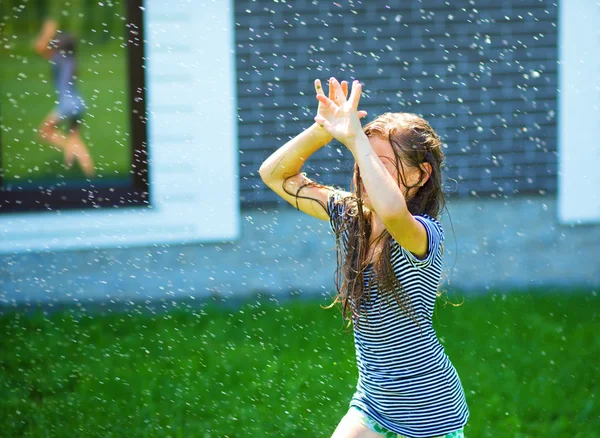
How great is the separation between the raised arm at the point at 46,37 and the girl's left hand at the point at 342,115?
6.04 m

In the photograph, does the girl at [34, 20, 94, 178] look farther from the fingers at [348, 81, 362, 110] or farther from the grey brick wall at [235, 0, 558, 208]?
the fingers at [348, 81, 362, 110]

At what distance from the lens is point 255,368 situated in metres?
4.93

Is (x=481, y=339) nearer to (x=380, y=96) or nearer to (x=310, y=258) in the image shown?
(x=310, y=258)

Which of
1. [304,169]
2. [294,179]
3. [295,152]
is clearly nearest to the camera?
[295,152]

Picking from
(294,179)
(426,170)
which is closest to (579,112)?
(294,179)

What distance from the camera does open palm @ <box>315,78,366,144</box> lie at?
90.0 inches

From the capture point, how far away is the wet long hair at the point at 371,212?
8.21 feet

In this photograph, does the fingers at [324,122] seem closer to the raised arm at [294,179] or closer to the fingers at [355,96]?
the fingers at [355,96]

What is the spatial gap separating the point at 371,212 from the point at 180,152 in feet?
13.4

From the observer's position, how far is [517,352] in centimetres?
515

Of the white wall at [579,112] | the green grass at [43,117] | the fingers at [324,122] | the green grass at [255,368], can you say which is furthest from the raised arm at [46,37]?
the fingers at [324,122]

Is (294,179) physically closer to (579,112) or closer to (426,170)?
(426,170)

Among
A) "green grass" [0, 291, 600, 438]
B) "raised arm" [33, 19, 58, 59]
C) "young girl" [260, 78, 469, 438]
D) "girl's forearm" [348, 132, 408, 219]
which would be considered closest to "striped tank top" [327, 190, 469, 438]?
"young girl" [260, 78, 469, 438]

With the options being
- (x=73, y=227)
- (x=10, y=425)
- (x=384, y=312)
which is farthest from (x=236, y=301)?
(x=384, y=312)
